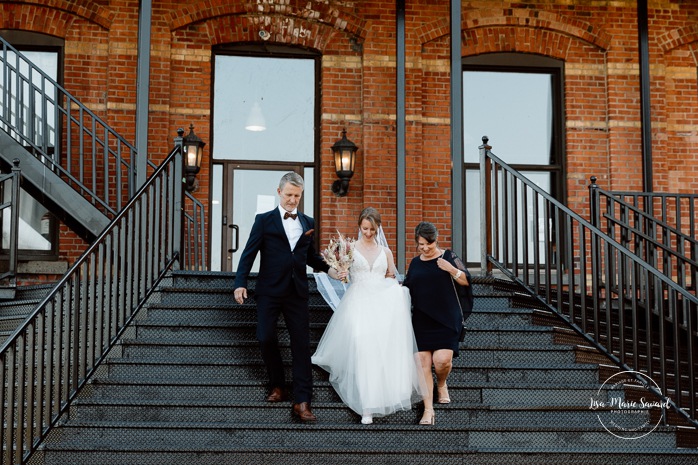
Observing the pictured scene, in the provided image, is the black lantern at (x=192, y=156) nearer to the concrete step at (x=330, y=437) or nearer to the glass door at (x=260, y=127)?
the glass door at (x=260, y=127)

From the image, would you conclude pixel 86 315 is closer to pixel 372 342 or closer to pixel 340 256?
pixel 340 256

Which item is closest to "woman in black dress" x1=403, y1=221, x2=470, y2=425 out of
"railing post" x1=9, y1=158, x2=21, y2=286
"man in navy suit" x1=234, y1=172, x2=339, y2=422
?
"man in navy suit" x1=234, y1=172, x2=339, y2=422

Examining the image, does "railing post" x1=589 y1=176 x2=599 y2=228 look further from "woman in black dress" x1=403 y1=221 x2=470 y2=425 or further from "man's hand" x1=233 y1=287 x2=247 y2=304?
"man's hand" x1=233 y1=287 x2=247 y2=304

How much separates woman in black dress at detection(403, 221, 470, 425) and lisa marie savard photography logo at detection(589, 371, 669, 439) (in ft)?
3.44

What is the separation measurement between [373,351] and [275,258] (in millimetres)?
904

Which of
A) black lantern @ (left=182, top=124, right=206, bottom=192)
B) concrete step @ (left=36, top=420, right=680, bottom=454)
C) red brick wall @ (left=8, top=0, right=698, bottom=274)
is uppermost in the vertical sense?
red brick wall @ (left=8, top=0, right=698, bottom=274)

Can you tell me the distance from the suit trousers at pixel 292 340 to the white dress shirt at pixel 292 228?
36 cm

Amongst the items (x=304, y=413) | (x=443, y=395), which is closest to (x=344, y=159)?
(x=443, y=395)

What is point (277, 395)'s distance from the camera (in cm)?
616

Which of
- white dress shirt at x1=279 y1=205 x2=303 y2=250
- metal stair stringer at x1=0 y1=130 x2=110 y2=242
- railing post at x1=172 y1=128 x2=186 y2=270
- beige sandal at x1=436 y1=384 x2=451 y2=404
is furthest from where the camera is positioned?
metal stair stringer at x1=0 y1=130 x2=110 y2=242

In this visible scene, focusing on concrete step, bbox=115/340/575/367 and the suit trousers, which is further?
concrete step, bbox=115/340/575/367

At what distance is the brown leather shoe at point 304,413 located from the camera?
595cm

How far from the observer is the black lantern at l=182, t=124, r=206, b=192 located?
10.3 metres

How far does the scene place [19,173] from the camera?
318 inches
